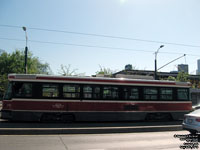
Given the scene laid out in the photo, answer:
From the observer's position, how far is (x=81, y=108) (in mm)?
12305

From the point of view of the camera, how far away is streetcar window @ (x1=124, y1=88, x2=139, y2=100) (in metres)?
13.3

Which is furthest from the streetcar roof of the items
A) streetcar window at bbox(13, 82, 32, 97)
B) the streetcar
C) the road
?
the road

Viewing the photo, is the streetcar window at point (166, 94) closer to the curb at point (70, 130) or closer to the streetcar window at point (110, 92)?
the streetcar window at point (110, 92)

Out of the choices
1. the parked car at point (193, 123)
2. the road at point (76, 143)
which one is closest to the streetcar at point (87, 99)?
the road at point (76, 143)

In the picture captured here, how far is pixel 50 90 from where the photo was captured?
12.1 metres

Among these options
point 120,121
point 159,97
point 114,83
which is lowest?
point 120,121

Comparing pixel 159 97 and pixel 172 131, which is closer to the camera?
pixel 172 131

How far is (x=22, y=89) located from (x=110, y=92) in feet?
18.1

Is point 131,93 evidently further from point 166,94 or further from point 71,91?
point 71,91

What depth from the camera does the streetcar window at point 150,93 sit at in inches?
544

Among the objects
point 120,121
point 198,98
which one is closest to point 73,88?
point 120,121

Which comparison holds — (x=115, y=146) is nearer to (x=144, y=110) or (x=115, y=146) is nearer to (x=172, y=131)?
(x=172, y=131)

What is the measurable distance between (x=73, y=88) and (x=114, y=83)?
2.74 metres

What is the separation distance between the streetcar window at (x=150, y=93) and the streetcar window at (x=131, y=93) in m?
0.72
